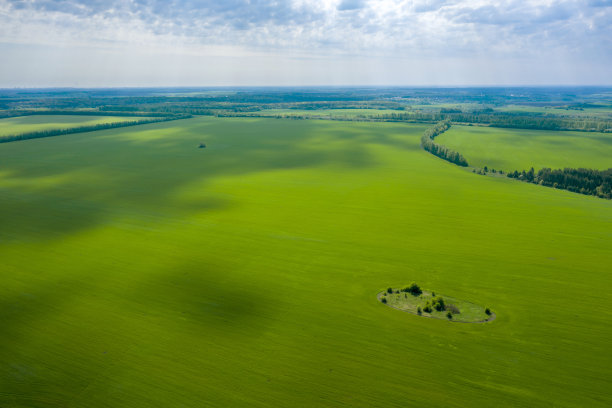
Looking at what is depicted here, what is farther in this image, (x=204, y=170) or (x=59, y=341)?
(x=204, y=170)

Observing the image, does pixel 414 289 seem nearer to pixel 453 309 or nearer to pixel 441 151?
pixel 453 309

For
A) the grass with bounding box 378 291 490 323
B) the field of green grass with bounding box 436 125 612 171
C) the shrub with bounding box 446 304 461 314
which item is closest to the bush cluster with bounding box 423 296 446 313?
the grass with bounding box 378 291 490 323

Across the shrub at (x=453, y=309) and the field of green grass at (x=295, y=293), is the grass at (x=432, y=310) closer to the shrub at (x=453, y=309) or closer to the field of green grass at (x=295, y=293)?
the shrub at (x=453, y=309)

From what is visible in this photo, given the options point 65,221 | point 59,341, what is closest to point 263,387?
point 59,341

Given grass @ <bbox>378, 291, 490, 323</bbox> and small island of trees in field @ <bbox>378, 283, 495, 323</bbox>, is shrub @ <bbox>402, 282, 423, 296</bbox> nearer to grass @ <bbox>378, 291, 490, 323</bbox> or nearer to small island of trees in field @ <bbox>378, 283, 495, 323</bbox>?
small island of trees in field @ <bbox>378, 283, 495, 323</bbox>

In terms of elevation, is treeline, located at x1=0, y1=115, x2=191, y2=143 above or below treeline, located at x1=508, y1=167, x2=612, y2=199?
above

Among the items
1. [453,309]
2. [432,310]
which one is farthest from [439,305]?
[453,309]

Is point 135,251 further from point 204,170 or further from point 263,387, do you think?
point 204,170
